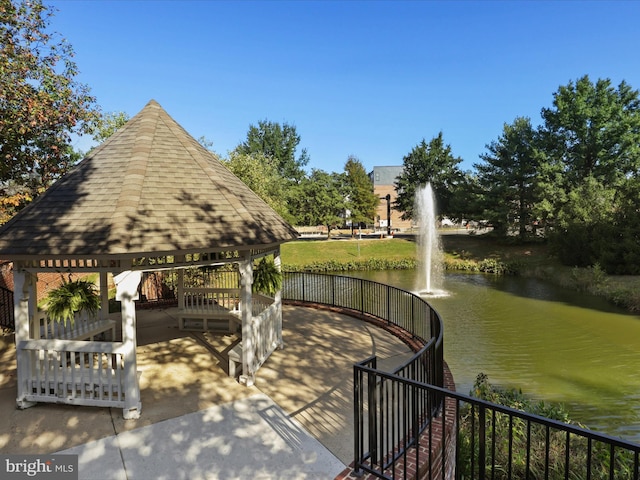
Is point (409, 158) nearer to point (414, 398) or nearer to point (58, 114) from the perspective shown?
→ point (58, 114)

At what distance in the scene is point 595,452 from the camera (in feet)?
18.6

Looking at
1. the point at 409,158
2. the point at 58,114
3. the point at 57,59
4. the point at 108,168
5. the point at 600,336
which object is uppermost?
the point at 409,158

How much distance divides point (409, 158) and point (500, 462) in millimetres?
45350

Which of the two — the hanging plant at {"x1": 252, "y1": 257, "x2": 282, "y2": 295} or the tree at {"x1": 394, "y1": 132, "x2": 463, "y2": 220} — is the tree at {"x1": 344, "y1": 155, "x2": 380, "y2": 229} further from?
the hanging plant at {"x1": 252, "y1": 257, "x2": 282, "y2": 295}

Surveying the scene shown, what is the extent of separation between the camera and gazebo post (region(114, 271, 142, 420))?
5.04m

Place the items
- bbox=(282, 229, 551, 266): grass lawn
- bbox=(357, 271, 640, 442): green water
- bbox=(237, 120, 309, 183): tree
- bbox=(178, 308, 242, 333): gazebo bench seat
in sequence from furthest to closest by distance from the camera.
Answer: bbox=(237, 120, 309, 183): tree
bbox=(282, 229, 551, 266): grass lawn
bbox=(178, 308, 242, 333): gazebo bench seat
bbox=(357, 271, 640, 442): green water

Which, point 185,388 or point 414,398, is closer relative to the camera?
point 414,398

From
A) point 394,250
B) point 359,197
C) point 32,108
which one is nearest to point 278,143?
point 359,197

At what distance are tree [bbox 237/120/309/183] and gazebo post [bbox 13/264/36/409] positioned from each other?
60087mm

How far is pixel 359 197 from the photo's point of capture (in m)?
47.4

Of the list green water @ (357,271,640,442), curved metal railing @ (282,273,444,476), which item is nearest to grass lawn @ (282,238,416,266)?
green water @ (357,271,640,442)

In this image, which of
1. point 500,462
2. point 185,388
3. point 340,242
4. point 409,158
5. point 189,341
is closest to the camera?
point 500,462

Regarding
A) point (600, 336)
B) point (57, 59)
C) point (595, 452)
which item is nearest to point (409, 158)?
point (600, 336)

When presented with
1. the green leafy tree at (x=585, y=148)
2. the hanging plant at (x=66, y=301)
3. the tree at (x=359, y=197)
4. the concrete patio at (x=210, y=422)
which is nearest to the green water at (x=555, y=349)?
the concrete patio at (x=210, y=422)
